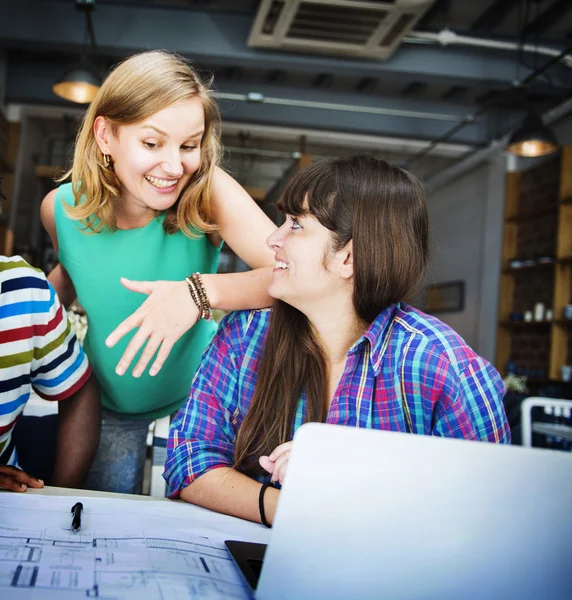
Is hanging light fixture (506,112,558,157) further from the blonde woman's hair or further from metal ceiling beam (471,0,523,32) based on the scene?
the blonde woman's hair

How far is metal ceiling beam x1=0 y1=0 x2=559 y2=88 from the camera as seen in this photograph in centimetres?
596

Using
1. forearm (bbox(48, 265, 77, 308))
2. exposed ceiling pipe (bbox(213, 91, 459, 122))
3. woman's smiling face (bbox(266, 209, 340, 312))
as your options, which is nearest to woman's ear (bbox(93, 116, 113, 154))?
forearm (bbox(48, 265, 77, 308))

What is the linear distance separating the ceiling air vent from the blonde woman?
356 cm

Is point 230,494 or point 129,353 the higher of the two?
point 129,353

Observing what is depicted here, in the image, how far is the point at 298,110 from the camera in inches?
320

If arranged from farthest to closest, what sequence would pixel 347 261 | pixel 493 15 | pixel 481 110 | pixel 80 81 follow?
1. pixel 481 110
2. pixel 493 15
3. pixel 80 81
4. pixel 347 261

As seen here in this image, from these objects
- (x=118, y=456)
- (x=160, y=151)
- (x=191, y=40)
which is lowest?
(x=118, y=456)

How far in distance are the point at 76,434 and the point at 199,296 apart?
1.40 feet

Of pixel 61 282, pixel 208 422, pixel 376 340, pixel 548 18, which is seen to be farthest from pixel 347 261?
pixel 548 18

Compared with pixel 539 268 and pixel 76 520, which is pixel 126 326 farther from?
pixel 539 268

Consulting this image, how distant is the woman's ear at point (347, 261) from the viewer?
129 cm

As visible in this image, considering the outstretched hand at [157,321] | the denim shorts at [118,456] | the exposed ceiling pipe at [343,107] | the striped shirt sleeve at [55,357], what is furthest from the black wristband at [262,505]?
the exposed ceiling pipe at [343,107]

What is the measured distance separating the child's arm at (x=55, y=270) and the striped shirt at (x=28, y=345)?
0.47 metres

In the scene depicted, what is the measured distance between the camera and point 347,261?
130 centimetres
